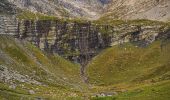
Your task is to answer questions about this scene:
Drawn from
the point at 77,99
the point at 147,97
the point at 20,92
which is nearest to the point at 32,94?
the point at 20,92

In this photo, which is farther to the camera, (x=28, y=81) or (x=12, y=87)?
(x=28, y=81)

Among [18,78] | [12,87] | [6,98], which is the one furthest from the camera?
[18,78]

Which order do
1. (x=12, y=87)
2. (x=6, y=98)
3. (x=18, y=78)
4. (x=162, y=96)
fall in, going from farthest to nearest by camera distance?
(x=18, y=78) → (x=12, y=87) → (x=162, y=96) → (x=6, y=98)

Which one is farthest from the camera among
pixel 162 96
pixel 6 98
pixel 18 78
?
pixel 18 78

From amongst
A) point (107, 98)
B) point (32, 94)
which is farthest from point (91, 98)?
point (32, 94)

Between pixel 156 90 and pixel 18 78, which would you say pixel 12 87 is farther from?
pixel 156 90

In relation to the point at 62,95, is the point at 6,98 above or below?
above

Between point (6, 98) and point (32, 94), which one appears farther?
point (32, 94)

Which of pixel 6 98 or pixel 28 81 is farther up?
pixel 6 98

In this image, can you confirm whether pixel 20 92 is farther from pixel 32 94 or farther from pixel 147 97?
pixel 147 97
